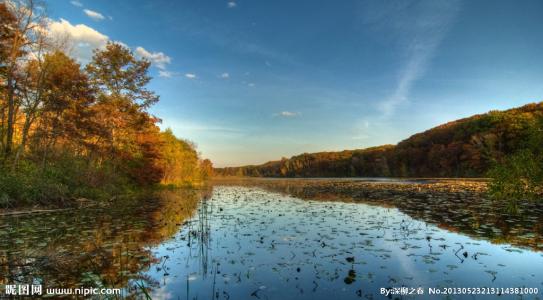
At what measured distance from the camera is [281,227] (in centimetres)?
A: 1161

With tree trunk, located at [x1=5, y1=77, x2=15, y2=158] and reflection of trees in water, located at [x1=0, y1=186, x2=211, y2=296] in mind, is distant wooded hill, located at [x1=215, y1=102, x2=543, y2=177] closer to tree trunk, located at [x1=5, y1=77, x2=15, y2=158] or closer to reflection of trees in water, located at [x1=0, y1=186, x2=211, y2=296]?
reflection of trees in water, located at [x1=0, y1=186, x2=211, y2=296]

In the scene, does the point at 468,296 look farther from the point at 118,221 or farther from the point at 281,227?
the point at 118,221

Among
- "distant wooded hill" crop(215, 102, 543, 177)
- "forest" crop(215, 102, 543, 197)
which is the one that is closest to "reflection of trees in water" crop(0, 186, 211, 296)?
"forest" crop(215, 102, 543, 197)

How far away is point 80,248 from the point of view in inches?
310

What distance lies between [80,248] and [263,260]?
519 cm

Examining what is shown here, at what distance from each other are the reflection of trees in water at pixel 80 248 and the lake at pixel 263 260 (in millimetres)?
30

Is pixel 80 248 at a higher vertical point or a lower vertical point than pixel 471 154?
lower

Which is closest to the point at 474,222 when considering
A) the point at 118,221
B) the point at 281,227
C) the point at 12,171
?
the point at 281,227

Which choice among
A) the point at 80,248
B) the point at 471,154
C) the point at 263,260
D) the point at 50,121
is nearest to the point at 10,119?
the point at 50,121

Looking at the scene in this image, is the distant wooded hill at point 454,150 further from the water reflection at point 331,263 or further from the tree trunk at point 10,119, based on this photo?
the tree trunk at point 10,119

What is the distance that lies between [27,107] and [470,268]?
88.9 feet

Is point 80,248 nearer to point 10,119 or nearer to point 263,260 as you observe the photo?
point 263,260

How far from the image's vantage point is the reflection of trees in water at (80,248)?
227 inches

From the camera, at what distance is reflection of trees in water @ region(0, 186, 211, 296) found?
5.77m
